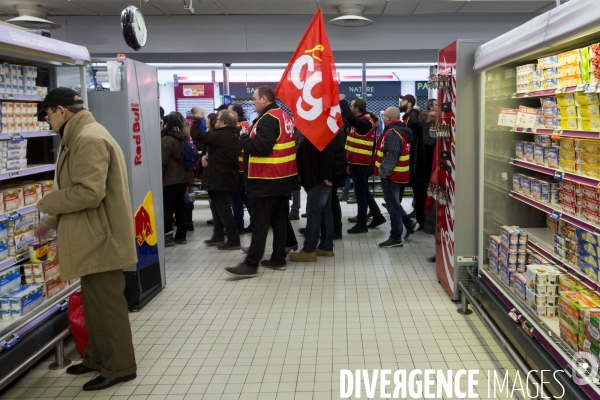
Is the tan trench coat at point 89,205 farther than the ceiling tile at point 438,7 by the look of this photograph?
No

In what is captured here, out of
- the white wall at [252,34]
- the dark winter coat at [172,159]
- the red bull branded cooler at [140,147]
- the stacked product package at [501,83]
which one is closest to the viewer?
the stacked product package at [501,83]

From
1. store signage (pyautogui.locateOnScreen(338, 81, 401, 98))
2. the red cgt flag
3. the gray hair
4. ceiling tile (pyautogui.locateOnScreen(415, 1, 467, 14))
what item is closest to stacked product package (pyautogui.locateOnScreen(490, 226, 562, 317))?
the red cgt flag

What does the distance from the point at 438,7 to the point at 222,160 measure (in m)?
3.86

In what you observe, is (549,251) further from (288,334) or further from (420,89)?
(420,89)

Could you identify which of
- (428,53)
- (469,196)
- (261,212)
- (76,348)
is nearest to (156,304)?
(76,348)

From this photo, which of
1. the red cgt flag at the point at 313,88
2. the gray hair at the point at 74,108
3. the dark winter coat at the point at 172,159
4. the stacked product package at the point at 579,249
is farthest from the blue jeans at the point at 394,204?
the gray hair at the point at 74,108

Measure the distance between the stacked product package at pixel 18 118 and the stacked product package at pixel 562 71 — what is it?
3232 millimetres

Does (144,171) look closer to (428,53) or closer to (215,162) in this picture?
(215,162)

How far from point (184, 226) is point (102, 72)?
2673 millimetres

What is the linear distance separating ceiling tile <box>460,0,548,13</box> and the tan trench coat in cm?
589

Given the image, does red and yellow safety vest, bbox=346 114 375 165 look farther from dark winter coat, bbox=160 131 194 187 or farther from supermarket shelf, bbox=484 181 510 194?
supermarket shelf, bbox=484 181 510 194

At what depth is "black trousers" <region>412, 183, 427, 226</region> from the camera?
7.17 meters

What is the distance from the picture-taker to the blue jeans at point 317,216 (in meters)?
5.88

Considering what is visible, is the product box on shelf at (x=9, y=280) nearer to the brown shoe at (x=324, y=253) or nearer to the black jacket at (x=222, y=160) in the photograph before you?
the black jacket at (x=222, y=160)
